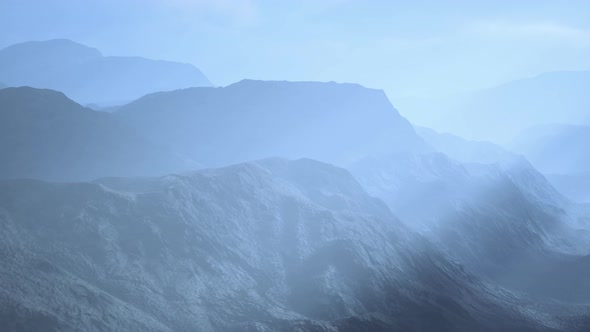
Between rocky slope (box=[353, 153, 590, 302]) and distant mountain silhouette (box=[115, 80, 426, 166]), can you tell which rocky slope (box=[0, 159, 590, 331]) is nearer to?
rocky slope (box=[353, 153, 590, 302])

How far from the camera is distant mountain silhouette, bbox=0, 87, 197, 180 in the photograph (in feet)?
325

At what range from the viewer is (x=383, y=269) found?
72062 millimetres

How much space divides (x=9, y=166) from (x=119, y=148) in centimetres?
2386

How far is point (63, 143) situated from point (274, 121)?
7660cm

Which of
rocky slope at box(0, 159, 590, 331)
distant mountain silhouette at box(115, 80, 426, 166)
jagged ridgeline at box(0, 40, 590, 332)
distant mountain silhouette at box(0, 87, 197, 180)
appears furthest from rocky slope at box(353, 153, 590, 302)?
distant mountain silhouette at box(0, 87, 197, 180)

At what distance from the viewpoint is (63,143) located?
106m

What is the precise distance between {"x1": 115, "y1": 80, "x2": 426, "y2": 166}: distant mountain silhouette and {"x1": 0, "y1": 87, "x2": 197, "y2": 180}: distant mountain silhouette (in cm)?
2943

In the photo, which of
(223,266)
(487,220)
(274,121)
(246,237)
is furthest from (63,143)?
(487,220)

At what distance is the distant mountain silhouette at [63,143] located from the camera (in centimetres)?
9912

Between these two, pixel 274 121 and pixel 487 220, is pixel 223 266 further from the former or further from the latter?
pixel 274 121

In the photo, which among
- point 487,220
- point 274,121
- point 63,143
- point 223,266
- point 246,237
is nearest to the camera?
point 223,266

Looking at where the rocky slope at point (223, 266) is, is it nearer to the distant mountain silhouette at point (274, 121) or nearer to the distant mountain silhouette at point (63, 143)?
the distant mountain silhouette at point (63, 143)

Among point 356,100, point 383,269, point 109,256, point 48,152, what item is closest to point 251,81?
point 356,100

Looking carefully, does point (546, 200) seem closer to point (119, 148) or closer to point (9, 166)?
point (119, 148)
